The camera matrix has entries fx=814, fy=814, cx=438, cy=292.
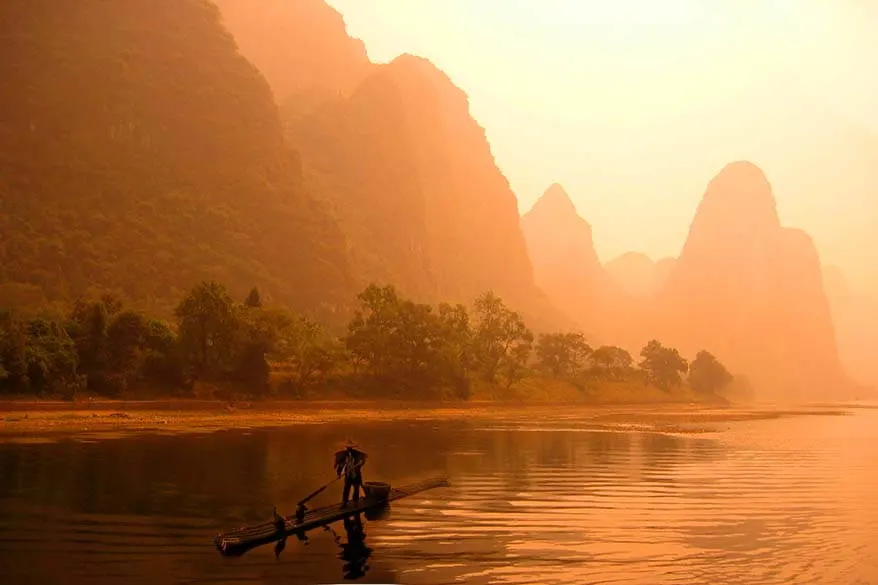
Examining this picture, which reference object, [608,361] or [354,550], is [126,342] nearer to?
[354,550]

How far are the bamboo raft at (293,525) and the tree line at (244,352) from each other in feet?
138

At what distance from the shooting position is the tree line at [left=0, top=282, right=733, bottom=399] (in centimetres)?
6059

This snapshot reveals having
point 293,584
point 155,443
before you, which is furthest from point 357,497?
point 155,443

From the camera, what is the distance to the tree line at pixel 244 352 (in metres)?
60.6

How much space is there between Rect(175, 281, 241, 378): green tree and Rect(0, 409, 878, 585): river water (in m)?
30.7

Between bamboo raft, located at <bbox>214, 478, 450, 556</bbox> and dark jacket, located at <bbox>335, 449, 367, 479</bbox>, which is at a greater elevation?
dark jacket, located at <bbox>335, 449, 367, 479</bbox>

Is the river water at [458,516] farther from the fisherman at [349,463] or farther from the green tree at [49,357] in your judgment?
the green tree at [49,357]

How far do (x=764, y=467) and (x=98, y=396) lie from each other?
4745cm

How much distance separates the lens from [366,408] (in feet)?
260

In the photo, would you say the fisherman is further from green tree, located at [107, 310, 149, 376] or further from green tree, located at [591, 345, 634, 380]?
green tree, located at [591, 345, 634, 380]

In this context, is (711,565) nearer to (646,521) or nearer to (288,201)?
(646,521)

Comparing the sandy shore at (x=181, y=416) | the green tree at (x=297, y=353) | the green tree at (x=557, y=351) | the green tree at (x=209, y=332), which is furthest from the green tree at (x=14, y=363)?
the green tree at (x=557, y=351)

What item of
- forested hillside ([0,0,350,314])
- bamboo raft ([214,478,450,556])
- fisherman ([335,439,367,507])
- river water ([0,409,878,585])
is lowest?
river water ([0,409,878,585])

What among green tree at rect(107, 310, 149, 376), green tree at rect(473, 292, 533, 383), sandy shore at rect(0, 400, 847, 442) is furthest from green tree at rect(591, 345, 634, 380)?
green tree at rect(107, 310, 149, 376)
